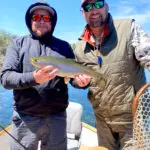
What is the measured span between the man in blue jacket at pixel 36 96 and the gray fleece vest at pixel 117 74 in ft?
1.61

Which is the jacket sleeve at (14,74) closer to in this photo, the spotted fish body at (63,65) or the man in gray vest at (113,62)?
the spotted fish body at (63,65)

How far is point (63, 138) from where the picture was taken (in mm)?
4164

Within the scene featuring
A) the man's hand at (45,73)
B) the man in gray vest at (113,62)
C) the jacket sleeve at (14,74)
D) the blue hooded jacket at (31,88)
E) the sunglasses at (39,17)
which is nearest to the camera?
the man's hand at (45,73)

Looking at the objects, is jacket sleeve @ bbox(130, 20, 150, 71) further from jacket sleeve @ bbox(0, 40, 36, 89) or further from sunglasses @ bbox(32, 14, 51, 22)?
jacket sleeve @ bbox(0, 40, 36, 89)

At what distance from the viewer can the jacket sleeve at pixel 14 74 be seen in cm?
371

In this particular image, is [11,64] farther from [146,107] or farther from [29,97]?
[146,107]

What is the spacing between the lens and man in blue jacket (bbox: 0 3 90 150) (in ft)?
13.0

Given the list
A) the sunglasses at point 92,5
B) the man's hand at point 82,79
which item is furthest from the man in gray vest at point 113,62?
the man's hand at point 82,79

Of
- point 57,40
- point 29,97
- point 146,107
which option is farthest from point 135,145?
point 57,40

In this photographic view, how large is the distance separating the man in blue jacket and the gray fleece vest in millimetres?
489

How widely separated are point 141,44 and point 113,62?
408 millimetres

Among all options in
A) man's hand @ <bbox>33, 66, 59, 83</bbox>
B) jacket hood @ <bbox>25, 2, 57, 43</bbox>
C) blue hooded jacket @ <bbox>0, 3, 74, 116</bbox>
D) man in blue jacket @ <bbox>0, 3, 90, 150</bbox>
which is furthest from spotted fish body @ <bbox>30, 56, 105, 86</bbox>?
jacket hood @ <bbox>25, 2, 57, 43</bbox>

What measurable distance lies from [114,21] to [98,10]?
0.89ft

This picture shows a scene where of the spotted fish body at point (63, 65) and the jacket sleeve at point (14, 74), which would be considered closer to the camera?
the spotted fish body at point (63, 65)
